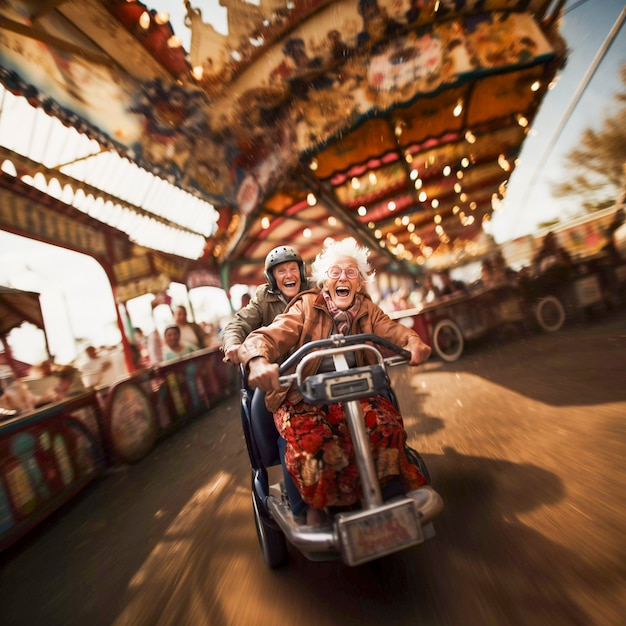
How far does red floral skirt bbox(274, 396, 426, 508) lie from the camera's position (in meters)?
1.42

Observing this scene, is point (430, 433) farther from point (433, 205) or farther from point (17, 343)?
point (433, 205)

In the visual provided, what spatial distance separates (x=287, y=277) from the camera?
2.44 m

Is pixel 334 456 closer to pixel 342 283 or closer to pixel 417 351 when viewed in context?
pixel 417 351

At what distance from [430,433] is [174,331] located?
4987 mm

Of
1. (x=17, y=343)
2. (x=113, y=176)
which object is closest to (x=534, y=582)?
(x=17, y=343)

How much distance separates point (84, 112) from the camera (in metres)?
3.65

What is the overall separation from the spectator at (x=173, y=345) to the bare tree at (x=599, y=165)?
6.21m

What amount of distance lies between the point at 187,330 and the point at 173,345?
2.11 feet

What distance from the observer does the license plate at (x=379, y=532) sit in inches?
46.6

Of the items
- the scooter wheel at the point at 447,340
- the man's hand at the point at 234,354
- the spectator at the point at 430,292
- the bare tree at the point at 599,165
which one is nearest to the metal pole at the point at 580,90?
the bare tree at the point at 599,165

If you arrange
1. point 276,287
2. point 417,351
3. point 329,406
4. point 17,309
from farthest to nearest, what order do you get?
point 17,309
point 276,287
point 329,406
point 417,351

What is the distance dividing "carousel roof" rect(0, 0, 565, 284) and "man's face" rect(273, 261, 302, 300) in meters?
2.79

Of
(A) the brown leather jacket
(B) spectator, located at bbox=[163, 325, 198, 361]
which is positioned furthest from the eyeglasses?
(B) spectator, located at bbox=[163, 325, 198, 361]

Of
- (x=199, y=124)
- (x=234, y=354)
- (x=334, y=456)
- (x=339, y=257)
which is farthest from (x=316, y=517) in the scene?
(x=199, y=124)
